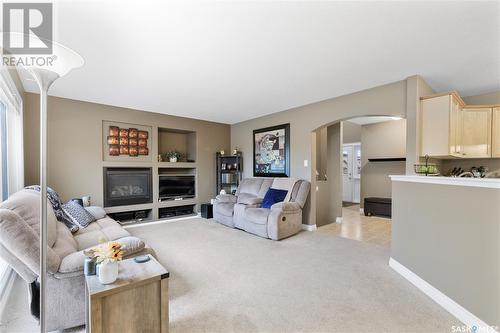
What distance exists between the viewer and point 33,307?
5.29ft

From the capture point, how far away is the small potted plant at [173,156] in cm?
535

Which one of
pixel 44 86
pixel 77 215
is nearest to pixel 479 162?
pixel 44 86

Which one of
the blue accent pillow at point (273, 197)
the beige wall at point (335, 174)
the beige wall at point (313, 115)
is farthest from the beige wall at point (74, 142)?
the beige wall at point (335, 174)

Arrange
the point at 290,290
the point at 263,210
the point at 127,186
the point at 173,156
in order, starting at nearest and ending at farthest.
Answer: the point at 290,290 < the point at 263,210 < the point at 127,186 < the point at 173,156

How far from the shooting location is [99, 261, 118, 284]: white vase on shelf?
135 centimetres

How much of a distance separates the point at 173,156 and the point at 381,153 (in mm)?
5516

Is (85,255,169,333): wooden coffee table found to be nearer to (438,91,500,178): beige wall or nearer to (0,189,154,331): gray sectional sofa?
(0,189,154,331): gray sectional sofa

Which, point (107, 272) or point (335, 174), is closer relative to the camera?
point (107, 272)

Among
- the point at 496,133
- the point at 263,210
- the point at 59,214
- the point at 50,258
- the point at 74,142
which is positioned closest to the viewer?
the point at 50,258

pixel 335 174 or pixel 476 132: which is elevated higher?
pixel 476 132

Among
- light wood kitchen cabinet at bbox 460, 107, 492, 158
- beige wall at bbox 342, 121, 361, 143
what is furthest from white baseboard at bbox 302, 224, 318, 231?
beige wall at bbox 342, 121, 361, 143

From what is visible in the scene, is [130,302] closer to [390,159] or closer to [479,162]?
[479,162]

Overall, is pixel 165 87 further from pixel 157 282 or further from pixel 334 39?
pixel 157 282

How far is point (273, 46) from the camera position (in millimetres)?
2275
